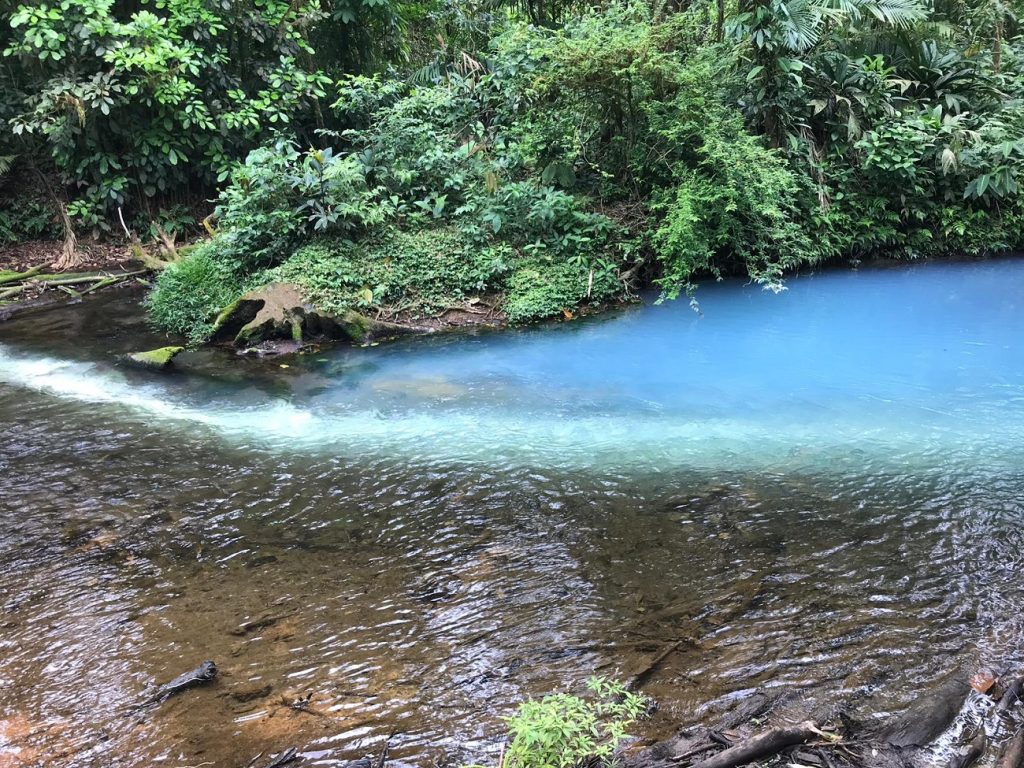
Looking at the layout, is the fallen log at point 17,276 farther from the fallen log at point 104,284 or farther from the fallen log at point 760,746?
the fallen log at point 760,746

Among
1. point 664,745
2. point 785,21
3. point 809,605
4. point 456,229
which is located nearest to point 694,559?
point 809,605

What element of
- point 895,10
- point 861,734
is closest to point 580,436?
point 861,734

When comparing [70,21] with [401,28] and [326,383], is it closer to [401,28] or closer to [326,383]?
[401,28]

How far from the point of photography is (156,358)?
7598 millimetres

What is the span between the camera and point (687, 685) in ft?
9.39

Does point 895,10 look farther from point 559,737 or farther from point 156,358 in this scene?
point 559,737

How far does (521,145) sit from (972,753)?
8.80m

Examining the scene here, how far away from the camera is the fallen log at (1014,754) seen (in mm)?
2250

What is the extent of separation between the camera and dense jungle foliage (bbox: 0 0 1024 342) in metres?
8.84

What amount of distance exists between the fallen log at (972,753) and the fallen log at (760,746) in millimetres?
424

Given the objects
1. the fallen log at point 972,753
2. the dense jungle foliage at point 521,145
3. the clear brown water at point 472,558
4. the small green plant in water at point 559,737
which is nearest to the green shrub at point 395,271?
the dense jungle foliage at point 521,145

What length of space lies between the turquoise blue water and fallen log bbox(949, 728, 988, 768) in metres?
2.51

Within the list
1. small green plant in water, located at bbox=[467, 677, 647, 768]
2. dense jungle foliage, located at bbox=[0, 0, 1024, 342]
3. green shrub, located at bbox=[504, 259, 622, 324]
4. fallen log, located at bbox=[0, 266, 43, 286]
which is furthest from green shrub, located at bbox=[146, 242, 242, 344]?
small green plant in water, located at bbox=[467, 677, 647, 768]

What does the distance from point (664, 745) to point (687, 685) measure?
406 mm
